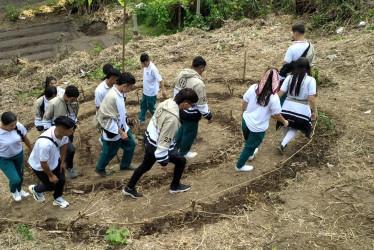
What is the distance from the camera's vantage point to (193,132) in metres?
6.23

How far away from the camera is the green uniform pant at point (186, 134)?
6.09 m

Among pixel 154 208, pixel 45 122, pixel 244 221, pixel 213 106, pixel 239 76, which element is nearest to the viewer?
pixel 244 221

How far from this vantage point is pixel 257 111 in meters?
5.45

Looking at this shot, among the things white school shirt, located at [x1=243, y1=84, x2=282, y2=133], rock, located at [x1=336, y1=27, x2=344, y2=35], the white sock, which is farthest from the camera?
rock, located at [x1=336, y1=27, x2=344, y2=35]

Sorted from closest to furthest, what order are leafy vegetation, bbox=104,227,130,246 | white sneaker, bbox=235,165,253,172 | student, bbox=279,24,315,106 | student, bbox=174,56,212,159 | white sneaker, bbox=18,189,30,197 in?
1. leafy vegetation, bbox=104,227,130,246
2. student, bbox=174,56,212,159
3. white sneaker, bbox=18,189,30,197
4. white sneaker, bbox=235,165,253,172
5. student, bbox=279,24,315,106

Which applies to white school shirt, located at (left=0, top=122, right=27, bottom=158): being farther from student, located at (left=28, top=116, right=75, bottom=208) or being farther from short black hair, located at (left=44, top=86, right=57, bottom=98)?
short black hair, located at (left=44, top=86, right=57, bottom=98)

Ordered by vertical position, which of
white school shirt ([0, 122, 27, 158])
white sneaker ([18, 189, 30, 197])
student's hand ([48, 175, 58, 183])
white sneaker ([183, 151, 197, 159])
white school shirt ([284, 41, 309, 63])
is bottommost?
white sneaker ([18, 189, 30, 197])

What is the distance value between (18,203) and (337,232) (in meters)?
4.60

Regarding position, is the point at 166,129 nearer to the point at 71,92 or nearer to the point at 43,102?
the point at 71,92

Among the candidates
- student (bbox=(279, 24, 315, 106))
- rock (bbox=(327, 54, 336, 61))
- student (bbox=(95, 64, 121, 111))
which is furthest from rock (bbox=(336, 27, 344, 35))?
student (bbox=(95, 64, 121, 111))

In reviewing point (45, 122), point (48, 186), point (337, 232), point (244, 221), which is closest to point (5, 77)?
point (45, 122)

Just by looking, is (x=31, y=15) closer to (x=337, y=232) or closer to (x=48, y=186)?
(x=48, y=186)

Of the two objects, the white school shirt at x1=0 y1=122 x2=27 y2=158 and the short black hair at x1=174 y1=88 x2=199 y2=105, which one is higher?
the short black hair at x1=174 y1=88 x2=199 y2=105

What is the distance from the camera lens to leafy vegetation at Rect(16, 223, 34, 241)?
4.78 m
